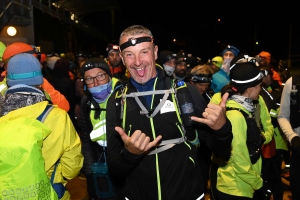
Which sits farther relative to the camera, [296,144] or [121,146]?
[296,144]

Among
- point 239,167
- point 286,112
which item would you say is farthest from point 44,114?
point 286,112

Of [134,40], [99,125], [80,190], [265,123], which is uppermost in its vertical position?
[134,40]

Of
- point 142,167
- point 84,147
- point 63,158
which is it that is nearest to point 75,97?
point 84,147

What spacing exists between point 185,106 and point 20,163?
118 centimetres

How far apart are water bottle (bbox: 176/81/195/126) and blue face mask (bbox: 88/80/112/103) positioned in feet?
5.99

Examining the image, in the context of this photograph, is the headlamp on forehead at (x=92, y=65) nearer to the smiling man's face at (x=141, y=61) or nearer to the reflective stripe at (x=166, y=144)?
the smiling man's face at (x=141, y=61)

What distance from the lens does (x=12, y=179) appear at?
2.25 m

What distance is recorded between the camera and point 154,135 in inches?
100

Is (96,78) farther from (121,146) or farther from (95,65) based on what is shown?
(121,146)

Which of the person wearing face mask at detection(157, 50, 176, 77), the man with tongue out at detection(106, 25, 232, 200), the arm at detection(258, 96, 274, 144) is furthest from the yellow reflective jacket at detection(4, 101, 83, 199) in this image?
the person wearing face mask at detection(157, 50, 176, 77)

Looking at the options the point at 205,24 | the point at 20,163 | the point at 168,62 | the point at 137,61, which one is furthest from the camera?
the point at 205,24

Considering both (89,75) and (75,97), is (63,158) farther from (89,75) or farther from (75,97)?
(75,97)

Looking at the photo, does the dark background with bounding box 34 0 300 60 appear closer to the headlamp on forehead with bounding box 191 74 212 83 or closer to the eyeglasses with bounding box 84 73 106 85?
the headlamp on forehead with bounding box 191 74 212 83

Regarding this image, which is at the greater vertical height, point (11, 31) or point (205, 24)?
point (205, 24)
